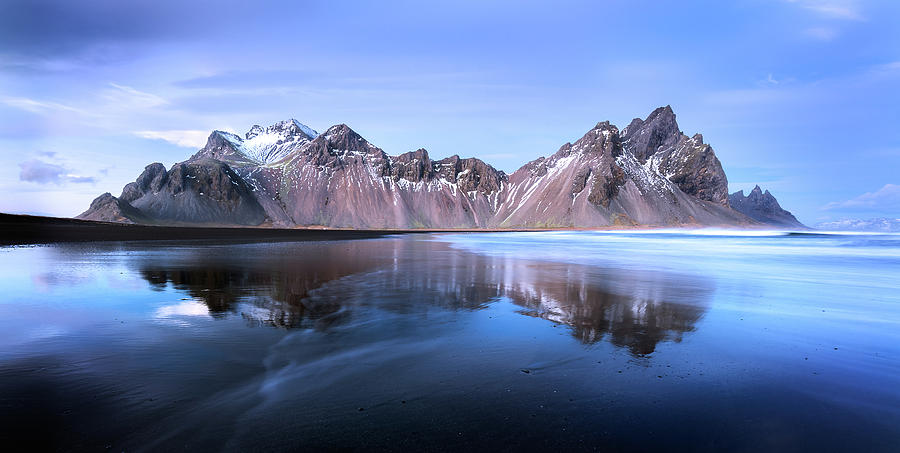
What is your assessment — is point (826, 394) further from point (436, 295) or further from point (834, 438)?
point (436, 295)

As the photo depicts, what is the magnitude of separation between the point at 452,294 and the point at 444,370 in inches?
350

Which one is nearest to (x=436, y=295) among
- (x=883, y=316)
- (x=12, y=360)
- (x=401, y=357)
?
(x=401, y=357)

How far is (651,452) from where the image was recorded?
5168mm

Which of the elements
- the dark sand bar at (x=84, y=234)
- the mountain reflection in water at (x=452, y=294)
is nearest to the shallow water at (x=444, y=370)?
the mountain reflection in water at (x=452, y=294)

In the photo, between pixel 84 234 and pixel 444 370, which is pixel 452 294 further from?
pixel 84 234

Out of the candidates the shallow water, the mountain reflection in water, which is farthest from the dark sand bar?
the shallow water

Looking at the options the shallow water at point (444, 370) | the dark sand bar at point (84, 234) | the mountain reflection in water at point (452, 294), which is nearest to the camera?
the shallow water at point (444, 370)

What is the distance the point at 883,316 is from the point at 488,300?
12.4 m

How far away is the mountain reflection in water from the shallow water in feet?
0.52

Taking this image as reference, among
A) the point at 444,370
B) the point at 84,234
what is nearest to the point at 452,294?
the point at 444,370

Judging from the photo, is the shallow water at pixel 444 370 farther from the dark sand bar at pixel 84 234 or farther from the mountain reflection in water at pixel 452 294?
the dark sand bar at pixel 84 234

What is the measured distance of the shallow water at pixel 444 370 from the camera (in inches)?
220

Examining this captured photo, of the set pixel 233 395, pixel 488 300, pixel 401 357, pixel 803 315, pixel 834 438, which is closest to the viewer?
pixel 834 438

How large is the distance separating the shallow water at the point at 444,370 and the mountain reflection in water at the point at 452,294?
158mm
